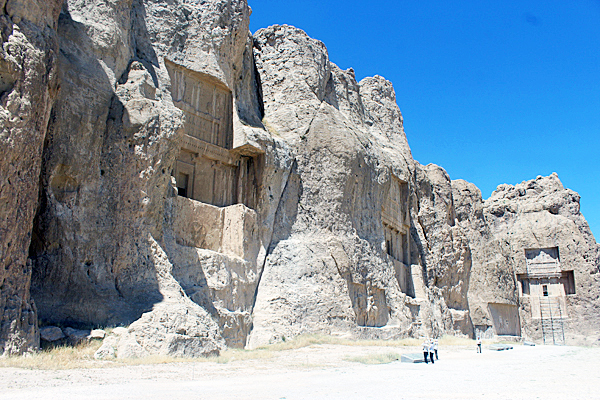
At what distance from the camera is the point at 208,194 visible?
18.6 meters

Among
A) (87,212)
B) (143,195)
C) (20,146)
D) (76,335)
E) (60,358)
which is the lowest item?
(60,358)

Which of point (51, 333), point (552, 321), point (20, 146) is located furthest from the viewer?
point (552, 321)

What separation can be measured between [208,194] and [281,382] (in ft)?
35.1

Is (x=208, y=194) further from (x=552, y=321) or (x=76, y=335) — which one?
(x=552, y=321)

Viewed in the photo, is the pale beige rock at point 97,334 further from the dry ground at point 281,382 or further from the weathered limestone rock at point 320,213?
the weathered limestone rock at point 320,213

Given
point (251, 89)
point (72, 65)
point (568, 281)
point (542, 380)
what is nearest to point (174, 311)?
point (72, 65)

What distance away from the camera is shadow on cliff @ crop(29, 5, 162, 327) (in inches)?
482

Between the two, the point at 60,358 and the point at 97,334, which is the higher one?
the point at 97,334

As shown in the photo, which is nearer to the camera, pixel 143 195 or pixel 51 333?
pixel 51 333

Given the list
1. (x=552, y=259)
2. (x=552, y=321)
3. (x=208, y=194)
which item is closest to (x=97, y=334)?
(x=208, y=194)

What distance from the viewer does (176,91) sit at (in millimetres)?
17969

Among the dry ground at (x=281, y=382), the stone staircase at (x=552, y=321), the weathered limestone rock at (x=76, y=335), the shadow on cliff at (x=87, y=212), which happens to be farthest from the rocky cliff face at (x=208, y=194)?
the stone staircase at (x=552, y=321)

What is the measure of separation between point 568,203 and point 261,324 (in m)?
30.7

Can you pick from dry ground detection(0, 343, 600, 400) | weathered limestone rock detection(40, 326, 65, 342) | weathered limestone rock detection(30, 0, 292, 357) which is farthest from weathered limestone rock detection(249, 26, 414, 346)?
weathered limestone rock detection(40, 326, 65, 342)
